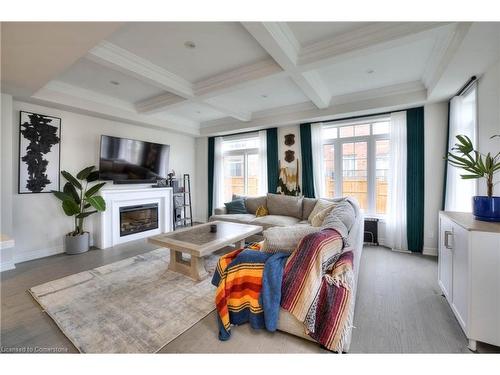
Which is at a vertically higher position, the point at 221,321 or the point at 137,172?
the point at 137,172

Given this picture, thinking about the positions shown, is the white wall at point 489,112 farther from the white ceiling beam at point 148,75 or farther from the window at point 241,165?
the window at point 241,165

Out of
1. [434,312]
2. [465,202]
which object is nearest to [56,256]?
[434,312]

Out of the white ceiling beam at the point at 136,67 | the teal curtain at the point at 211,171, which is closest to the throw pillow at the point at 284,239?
the white ceiling beam at the point at 136,67

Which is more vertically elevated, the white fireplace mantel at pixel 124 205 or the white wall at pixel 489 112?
the white wall at pixel 489 112

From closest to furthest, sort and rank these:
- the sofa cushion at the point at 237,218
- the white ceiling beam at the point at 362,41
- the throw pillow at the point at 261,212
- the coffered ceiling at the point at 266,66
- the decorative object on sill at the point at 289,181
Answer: the white ceiling beam at the point at 362,41
the coffered ceiling at the point at 266,66
the sofa cushion at the point at 237,218
the throw pillow at the point at 261,212
the decorative object on sill at the point at 289,181

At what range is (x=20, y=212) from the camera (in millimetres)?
3295

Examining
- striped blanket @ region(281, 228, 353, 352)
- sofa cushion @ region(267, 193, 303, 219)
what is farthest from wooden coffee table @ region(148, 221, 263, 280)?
sofa cushion @ region(267, 193, 303, 219)

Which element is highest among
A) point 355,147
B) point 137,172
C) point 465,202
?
point 355,147

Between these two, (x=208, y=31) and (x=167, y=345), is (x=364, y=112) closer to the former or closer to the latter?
(x=208, y=31)

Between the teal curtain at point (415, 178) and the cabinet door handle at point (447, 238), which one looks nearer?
the cabinet door handle at point (447, 238)

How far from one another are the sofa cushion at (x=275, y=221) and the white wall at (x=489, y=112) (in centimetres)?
253

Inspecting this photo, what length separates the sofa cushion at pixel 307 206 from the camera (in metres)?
4.29

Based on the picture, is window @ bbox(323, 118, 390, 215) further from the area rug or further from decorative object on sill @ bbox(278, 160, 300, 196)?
the area rug
